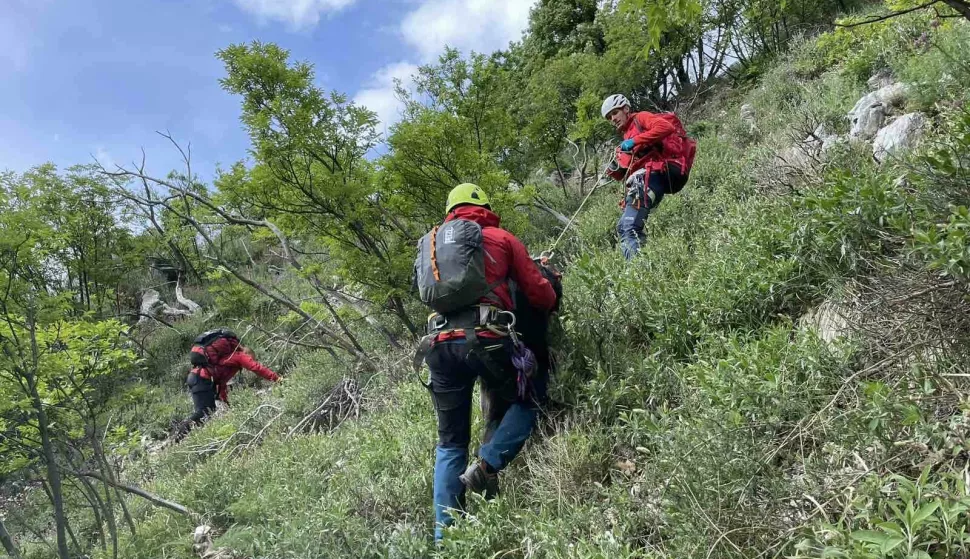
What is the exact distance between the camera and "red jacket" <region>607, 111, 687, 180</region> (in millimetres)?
5215

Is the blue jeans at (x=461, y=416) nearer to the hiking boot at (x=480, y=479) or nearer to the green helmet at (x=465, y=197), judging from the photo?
the hiking boot at (x=480, y=479)

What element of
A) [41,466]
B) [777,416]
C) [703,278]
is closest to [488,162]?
[703,278]

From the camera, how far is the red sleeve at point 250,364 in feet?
29.9

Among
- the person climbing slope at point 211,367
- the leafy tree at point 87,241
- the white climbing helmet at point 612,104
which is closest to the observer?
the white climbing helmet at point 612,104

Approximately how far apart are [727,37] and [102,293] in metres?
19.5

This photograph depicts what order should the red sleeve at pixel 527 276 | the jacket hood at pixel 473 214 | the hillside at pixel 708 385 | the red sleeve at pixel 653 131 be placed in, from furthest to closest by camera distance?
the red sleeve at pixel 653 131 → the jacket hood at pixel 473 214 → the red sleeve at pixel 527 276 → the hillside at pixel 708 385

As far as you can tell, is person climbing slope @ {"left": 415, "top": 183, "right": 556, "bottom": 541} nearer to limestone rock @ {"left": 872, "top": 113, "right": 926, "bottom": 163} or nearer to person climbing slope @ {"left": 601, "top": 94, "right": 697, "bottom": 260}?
person climbing slope @ {"left": 601, "top": 94, "right": 697, "bottom": 260}

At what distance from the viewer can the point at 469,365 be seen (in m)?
3.25

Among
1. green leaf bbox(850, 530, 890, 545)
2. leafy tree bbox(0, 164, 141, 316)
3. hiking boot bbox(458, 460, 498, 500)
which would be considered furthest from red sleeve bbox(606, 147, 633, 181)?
leafy tree bbox(0, 164, 141, 316)

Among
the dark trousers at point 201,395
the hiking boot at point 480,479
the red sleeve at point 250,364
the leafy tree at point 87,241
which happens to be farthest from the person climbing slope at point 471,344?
the leafy tree at point 87,241

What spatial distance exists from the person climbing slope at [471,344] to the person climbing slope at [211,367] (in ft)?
22.6

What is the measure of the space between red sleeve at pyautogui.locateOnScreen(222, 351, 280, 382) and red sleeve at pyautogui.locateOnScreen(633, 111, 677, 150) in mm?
7164

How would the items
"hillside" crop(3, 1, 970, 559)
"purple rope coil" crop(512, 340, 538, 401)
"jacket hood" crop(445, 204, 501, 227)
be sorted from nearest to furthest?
1. "hillside" crop(3, 1, 970, 559)
2. "purple rope coil" crop(512, 340, 538, 401)
3. "jacket hood" crop(445, 204, 501, 227)

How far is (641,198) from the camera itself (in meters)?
5.26
